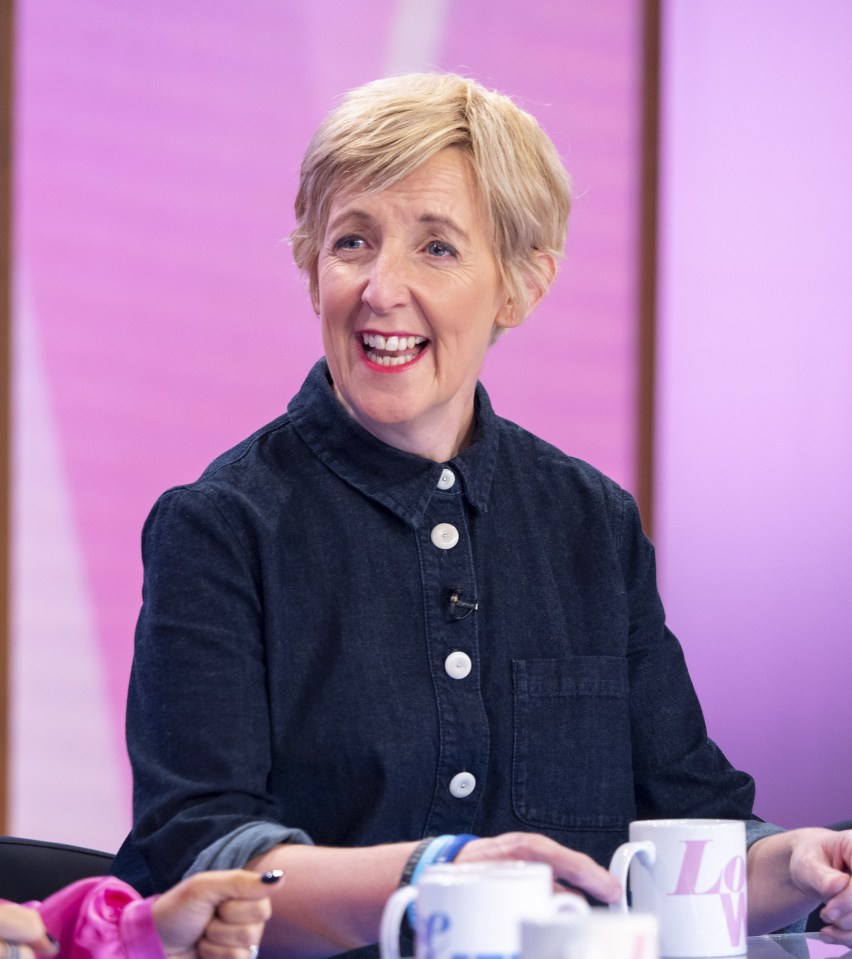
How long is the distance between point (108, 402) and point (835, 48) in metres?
1.72

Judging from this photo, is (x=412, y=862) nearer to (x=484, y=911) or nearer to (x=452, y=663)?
(x=484, y=911)

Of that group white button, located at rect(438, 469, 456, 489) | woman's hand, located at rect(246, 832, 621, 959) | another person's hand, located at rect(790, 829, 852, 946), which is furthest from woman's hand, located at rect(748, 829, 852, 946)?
white button, located at rect(438, 469, 456, 489)

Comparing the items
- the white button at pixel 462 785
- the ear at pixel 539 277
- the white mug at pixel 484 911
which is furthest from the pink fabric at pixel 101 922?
the ear at pixel 539 277

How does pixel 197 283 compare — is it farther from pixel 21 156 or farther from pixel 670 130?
pixel 670 130

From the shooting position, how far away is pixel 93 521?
2.90 m

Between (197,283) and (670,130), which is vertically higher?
(670,130)

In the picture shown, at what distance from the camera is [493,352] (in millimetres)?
3098

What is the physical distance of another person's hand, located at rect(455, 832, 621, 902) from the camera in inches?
40.8

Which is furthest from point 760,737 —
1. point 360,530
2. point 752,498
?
point 360,530

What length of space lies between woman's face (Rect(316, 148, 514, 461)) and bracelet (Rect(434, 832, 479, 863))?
620 mm

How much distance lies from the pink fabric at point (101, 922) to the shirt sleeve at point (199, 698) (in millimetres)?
154

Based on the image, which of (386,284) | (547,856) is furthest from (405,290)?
(547,856)

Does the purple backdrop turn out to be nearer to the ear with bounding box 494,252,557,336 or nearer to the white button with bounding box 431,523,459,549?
Answer: the ear with bounding box 494,252,557,336

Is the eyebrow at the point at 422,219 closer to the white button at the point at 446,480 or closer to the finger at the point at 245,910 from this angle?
the white button at the point at 446,480
